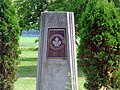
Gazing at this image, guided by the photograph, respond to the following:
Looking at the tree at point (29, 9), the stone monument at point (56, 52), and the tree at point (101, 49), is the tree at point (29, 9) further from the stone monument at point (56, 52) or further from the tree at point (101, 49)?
the stone monument at point (56, 52)

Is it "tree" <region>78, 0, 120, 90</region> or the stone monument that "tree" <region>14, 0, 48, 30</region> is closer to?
"tree" <region>78, 0, 120, 90</region>

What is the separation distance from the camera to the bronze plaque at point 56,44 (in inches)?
334

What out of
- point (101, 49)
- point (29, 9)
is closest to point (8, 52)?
point (101, 49)

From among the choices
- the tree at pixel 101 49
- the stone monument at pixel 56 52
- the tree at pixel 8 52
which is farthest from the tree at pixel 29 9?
the stone monument at pixel 56 52

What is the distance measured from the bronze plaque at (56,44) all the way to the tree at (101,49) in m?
1.36

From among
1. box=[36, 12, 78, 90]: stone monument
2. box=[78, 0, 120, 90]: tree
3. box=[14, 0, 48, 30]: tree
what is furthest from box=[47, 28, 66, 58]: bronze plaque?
box=[14, 0, 48, 30]: tree

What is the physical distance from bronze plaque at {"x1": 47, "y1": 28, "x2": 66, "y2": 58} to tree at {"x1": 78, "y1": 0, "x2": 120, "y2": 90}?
1.36 metres

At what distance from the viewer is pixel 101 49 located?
9766mm

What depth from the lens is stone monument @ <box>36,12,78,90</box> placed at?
850 centimetres

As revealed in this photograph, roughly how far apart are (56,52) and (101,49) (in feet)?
5.37

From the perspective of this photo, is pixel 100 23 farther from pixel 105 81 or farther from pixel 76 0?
pixel 76 0

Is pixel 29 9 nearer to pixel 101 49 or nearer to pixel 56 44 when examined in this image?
pixel 101 49

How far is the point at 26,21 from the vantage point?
33375 millimetres

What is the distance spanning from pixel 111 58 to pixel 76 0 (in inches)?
411
